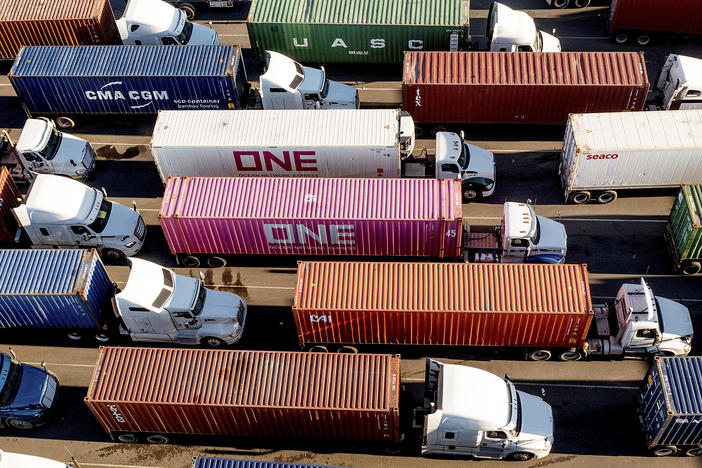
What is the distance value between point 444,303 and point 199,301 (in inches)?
409

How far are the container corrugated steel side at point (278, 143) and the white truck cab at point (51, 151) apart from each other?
5.63 m

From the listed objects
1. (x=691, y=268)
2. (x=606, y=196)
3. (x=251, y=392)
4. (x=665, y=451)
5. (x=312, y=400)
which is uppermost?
(x=606, y=196)

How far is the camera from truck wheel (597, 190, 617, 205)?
35062mm

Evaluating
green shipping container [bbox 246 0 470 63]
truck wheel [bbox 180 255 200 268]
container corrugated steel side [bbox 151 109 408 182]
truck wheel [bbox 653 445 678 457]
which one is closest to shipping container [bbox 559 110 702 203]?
container corrugated steel side [bbox 151 109 408 182]

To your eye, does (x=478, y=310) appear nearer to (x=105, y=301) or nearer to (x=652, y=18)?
(x=105, y=301)

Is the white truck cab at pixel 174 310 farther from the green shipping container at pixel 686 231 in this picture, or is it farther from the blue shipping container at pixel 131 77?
the green shipping container at pixel 686 231

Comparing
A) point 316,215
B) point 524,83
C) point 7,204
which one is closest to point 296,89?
point 316,215

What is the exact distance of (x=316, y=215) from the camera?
1214 inches

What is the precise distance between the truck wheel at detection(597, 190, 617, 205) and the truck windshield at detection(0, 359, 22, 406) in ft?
93.6

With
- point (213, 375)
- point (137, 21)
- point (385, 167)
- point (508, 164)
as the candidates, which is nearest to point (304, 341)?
point (213, 375)

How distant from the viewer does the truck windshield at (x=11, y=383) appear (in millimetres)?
27391

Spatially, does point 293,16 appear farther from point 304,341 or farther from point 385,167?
point 304,341

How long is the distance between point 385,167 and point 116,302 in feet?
46.7

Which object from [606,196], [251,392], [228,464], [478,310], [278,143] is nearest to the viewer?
[228,464]
